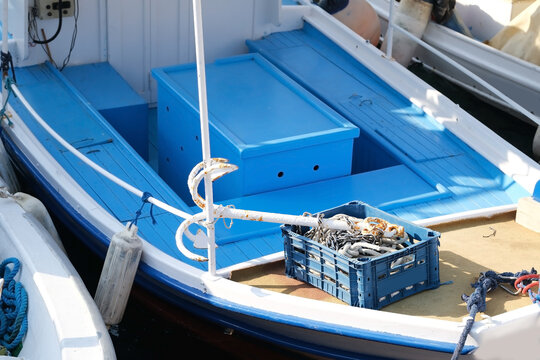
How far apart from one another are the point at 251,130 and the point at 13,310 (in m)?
1.74

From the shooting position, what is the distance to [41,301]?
415cm

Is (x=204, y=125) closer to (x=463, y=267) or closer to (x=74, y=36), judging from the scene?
(x=463, y=267)

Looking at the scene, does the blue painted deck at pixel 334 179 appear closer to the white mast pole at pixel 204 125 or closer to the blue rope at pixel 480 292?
the white mast pole at pixel 204 125

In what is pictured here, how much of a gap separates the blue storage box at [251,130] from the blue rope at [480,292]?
4.74 ft

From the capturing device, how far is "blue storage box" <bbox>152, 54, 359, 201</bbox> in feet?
16.6

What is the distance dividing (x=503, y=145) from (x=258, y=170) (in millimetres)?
1576

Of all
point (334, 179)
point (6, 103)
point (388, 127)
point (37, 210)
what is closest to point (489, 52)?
point (388, 127)

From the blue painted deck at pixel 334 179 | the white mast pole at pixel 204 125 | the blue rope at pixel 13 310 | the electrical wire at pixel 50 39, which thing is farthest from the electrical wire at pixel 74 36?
the white mast pole at pixel 204 125

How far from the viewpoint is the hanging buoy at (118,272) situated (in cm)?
430

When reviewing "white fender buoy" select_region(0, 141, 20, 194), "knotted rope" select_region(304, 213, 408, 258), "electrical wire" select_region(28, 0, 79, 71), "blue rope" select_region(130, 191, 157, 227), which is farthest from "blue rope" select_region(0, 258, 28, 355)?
"electrical wire" select_region(28, 0, 79, 71)

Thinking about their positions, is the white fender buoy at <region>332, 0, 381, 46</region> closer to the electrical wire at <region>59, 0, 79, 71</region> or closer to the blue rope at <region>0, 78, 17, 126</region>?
the electrical wire at <region>59, 0, 79, 71</region>

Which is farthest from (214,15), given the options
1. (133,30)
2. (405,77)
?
(405,77)

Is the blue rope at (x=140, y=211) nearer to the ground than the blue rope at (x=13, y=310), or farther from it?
farther from it

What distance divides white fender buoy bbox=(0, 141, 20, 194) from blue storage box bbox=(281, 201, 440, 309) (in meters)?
2.12
